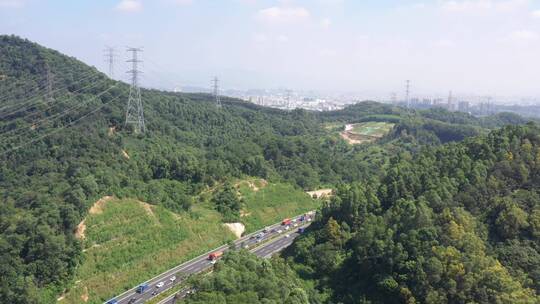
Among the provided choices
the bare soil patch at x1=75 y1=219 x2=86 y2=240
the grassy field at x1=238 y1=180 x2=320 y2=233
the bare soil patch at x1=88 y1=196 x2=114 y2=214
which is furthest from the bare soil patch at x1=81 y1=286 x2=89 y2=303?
the grassy field at x1=238 y1=180 x2=320 y2=233

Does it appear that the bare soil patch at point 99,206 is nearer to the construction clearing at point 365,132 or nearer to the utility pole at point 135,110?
the utility pole at point 135,110

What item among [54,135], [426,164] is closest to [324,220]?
[426,164]

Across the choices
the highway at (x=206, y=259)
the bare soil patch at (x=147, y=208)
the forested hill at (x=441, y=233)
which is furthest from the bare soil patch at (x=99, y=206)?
the forested hill at (x=441, y=233)

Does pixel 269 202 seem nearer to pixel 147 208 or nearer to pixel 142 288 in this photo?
pixel 147 208

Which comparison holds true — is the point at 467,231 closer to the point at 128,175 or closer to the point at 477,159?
the point at 477,159

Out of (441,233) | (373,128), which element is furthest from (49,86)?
(373,128)

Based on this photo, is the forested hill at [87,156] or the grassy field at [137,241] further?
the grassy field at [137,241]
